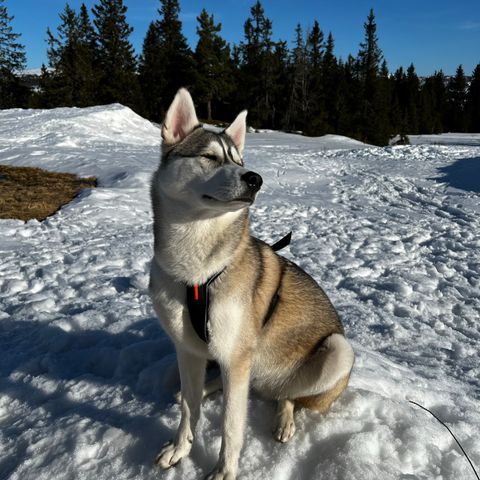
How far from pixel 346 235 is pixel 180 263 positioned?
6049 millimetres

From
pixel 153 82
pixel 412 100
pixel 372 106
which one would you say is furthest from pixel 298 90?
pixel 412 100

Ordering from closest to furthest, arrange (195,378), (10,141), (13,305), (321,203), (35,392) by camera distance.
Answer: (195,378) → (35,392) → (13,305) → (321,203) → (10,141)

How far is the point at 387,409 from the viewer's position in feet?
8.89

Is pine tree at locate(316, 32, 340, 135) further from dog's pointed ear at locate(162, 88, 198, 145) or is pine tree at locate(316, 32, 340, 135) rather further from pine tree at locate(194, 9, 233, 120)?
dog's pointed ear at locate(162, 88, 198, 145)

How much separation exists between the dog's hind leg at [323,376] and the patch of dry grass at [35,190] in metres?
7.34

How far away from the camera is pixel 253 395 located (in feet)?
9.63

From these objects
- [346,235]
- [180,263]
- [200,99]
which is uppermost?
[200,99]

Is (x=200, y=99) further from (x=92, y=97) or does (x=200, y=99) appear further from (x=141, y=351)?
(x=141, y=351)

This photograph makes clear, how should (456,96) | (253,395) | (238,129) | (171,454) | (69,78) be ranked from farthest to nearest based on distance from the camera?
(456,96) → (69,78) → (253,395) → (238,129) → (171,454)

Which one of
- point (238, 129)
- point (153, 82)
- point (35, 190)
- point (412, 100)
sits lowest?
point (35, 190)

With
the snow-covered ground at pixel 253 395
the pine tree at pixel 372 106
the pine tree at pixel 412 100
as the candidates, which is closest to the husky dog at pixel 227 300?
the snow-covered ground at pixel 253 395

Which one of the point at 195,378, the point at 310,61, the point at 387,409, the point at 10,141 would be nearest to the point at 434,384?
the point at 387,409

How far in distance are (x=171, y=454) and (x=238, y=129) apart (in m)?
2.16

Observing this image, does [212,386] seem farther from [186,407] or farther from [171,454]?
[171,454]
